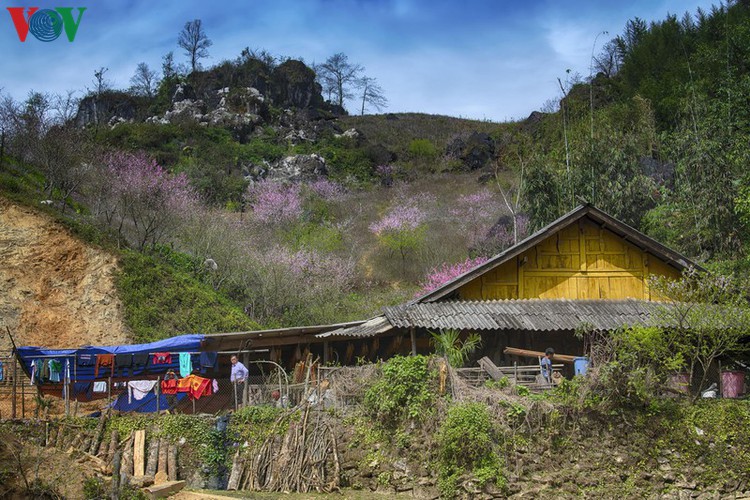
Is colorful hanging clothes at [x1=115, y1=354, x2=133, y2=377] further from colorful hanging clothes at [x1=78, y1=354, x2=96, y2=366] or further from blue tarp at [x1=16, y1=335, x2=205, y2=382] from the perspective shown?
colorful hanging clothes at [x1=78, y1=354, x2=96, y2=366]

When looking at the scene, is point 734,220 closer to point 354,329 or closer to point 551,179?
point 551,179

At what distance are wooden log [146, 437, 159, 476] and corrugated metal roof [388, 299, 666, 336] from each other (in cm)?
574

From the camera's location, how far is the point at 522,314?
20500mm

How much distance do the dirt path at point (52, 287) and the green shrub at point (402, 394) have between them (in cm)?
1352

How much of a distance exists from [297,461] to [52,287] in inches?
637

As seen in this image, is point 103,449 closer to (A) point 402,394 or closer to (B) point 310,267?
(A) point 402,394

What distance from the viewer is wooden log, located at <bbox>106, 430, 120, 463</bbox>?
52.4ft

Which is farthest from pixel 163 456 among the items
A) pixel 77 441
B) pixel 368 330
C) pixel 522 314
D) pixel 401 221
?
pixel 401 221

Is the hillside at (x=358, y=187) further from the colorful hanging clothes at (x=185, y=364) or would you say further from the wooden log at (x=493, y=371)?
the wooden log at (x=493, y=371)

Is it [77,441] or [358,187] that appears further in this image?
[358,187]

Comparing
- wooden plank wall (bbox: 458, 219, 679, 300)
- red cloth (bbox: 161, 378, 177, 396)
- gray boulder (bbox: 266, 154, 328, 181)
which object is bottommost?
red cloth (bbox: 161, 378, 177, 396)

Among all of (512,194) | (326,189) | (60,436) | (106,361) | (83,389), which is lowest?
(60,436)

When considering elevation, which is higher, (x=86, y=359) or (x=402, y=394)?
(x=86, y=359)

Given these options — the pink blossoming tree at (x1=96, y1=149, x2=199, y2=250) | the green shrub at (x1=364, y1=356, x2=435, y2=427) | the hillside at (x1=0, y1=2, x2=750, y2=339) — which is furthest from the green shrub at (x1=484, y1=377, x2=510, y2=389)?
the pink blossoming tree at (x1=96, y1=149, x2=199, y2=250)
